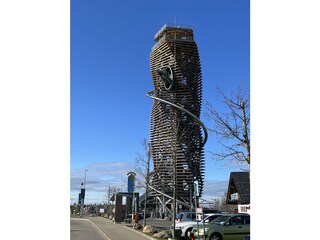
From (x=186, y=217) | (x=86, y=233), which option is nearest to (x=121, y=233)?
(x=86, y=233)

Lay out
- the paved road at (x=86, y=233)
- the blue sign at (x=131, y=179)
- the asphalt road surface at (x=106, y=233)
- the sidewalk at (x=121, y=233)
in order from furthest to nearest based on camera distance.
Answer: the blue sign at (x=131, y=179) < the paved road at (x=86, y=233) < the asphalt road surface at (x=106, y=233) < the sidewalk at (x=121, y=233)

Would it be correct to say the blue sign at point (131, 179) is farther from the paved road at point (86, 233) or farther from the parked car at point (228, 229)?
the parked car at point (228, 229)

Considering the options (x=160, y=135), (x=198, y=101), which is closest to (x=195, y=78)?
(x=198, y=101)

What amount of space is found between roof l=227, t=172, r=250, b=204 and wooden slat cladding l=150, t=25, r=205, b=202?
49.4 ft

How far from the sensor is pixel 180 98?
54625mm

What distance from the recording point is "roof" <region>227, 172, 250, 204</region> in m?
28.1

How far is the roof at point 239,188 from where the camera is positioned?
28109 mm

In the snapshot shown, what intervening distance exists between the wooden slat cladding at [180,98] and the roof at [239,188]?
15.0 m

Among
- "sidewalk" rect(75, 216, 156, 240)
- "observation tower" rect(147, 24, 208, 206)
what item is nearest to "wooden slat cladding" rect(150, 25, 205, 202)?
"observation tower" rect(147, 24, 208, 206)

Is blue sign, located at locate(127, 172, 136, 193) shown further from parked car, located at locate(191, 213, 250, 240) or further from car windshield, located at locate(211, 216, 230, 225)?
parked car, located at locate(191, 213, 250, 240)

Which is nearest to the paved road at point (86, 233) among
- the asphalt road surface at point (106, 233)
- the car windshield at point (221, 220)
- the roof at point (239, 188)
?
the asphalt road surface at point (106, 233)
